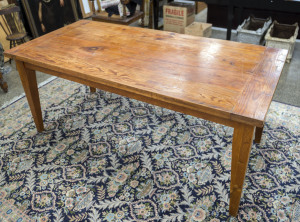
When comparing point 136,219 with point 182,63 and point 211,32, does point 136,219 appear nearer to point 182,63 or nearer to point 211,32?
point 182,63

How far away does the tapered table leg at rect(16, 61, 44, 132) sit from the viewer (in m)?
1.83

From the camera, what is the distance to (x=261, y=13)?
3395 mm

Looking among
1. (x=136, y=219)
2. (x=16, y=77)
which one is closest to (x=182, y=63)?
(x=136, y=219)

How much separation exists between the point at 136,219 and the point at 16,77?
7.55ft

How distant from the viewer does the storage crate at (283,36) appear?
2.80 metres

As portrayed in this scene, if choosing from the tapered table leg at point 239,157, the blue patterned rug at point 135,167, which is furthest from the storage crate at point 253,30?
the tapered table leg at point 239,157

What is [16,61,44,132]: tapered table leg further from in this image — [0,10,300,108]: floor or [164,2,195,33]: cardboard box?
[164,2,195,33]: cardboard box

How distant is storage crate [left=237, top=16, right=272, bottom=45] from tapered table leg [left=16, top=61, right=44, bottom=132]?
91.0 inches

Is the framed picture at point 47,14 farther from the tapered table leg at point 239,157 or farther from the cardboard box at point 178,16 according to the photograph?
the tapered table leg at point 239,157

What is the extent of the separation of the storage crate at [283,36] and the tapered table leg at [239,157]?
204cm

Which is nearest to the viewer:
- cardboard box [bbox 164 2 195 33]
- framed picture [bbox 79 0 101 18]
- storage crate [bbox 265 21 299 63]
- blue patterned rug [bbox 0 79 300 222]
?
blue patterned rug [bbox 0 79 300 222]

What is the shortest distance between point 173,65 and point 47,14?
293 centimetres

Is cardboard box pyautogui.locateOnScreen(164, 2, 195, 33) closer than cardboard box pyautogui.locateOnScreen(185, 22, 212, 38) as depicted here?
No

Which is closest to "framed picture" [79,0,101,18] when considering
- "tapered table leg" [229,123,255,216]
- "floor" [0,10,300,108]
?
"floor" [0,10,300,108]
